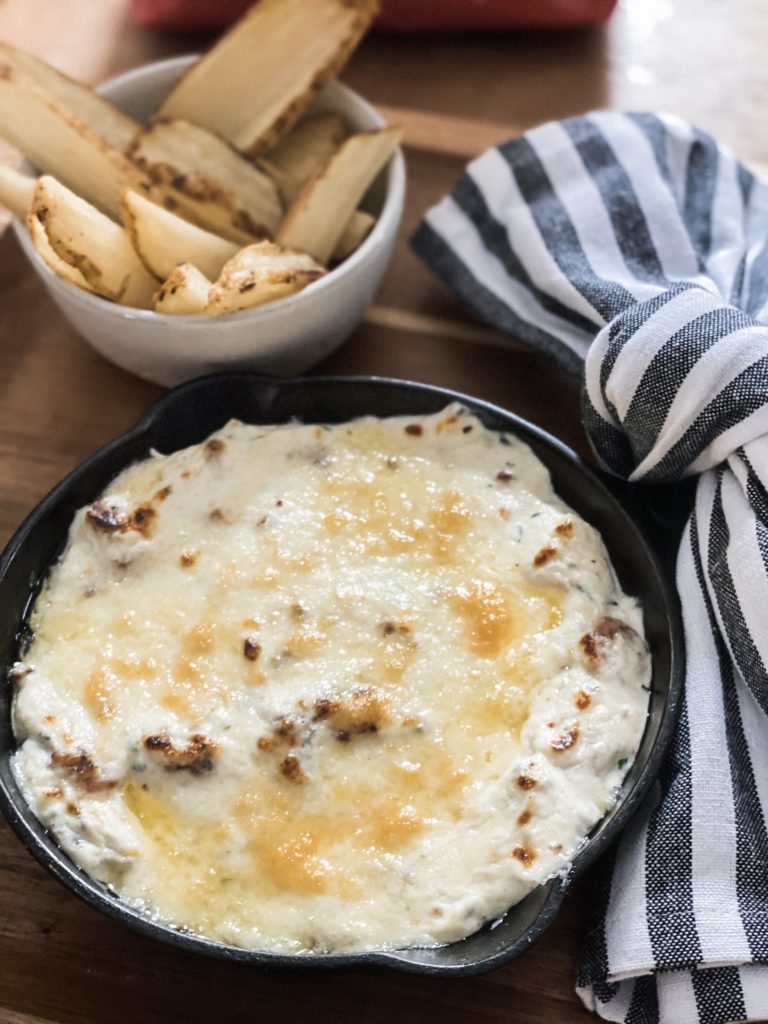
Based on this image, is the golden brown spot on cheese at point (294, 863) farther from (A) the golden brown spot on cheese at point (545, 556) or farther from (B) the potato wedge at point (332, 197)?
(B) the potato wedge at point (332, 197)

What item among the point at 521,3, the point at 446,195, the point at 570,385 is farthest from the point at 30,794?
the point at 521,3

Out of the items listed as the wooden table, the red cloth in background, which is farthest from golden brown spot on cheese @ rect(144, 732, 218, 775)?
the red cloth in background

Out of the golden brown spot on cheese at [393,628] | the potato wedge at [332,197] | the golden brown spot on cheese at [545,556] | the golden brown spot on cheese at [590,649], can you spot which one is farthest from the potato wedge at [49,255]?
the golden brown spot on cheese at [590,649]

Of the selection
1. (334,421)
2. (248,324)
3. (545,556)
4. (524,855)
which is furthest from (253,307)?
(524,855)

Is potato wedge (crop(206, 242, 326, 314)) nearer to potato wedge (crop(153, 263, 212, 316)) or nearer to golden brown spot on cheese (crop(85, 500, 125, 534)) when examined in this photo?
potato wedge (crop(153, 263, 212, 316))

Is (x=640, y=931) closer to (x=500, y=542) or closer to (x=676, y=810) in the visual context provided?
(x=676, y=810)

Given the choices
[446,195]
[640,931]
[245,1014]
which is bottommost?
[245,1014]

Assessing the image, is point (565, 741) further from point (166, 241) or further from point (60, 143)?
point (60, 143)
